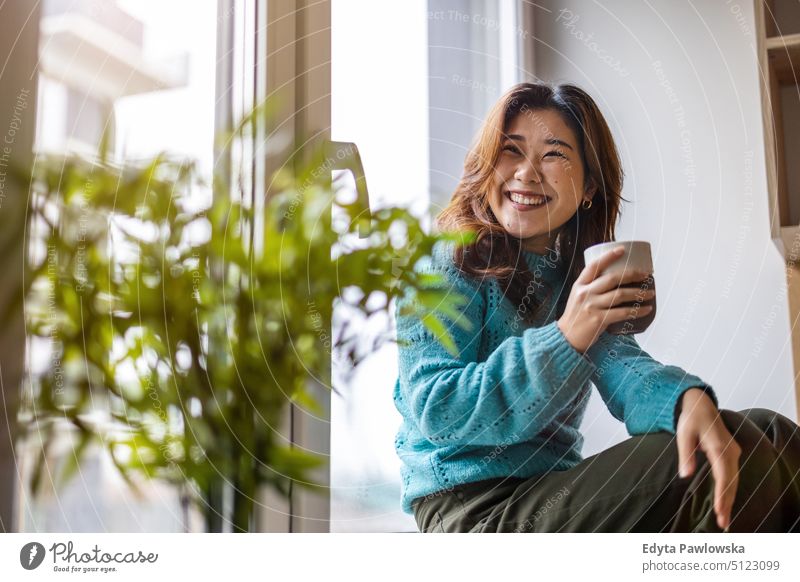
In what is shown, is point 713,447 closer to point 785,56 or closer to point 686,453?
point 686,453

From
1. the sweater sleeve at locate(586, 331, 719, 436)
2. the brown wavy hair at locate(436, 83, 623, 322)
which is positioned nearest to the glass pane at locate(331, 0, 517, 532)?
the brown wavy hair at locate(436, 83, 623, 322)

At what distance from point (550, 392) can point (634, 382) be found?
0.05 meters

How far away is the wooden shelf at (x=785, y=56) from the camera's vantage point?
493 mm

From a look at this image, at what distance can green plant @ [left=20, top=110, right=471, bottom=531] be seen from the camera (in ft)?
1.61

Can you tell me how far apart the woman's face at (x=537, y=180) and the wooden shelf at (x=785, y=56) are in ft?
0.46

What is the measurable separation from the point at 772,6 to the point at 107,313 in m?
0.46

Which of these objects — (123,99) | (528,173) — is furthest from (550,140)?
(123,99)

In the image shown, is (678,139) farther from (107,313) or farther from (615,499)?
(107,313)

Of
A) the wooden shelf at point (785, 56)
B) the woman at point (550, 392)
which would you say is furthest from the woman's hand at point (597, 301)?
the wooden shelf at point (785, 56)

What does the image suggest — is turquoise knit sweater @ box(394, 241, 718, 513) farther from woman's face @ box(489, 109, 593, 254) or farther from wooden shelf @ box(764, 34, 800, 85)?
wooden shelf @ box(764, 34, 800, 85)

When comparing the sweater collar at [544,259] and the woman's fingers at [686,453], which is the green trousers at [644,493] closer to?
the woman's fingers at [686,453]
